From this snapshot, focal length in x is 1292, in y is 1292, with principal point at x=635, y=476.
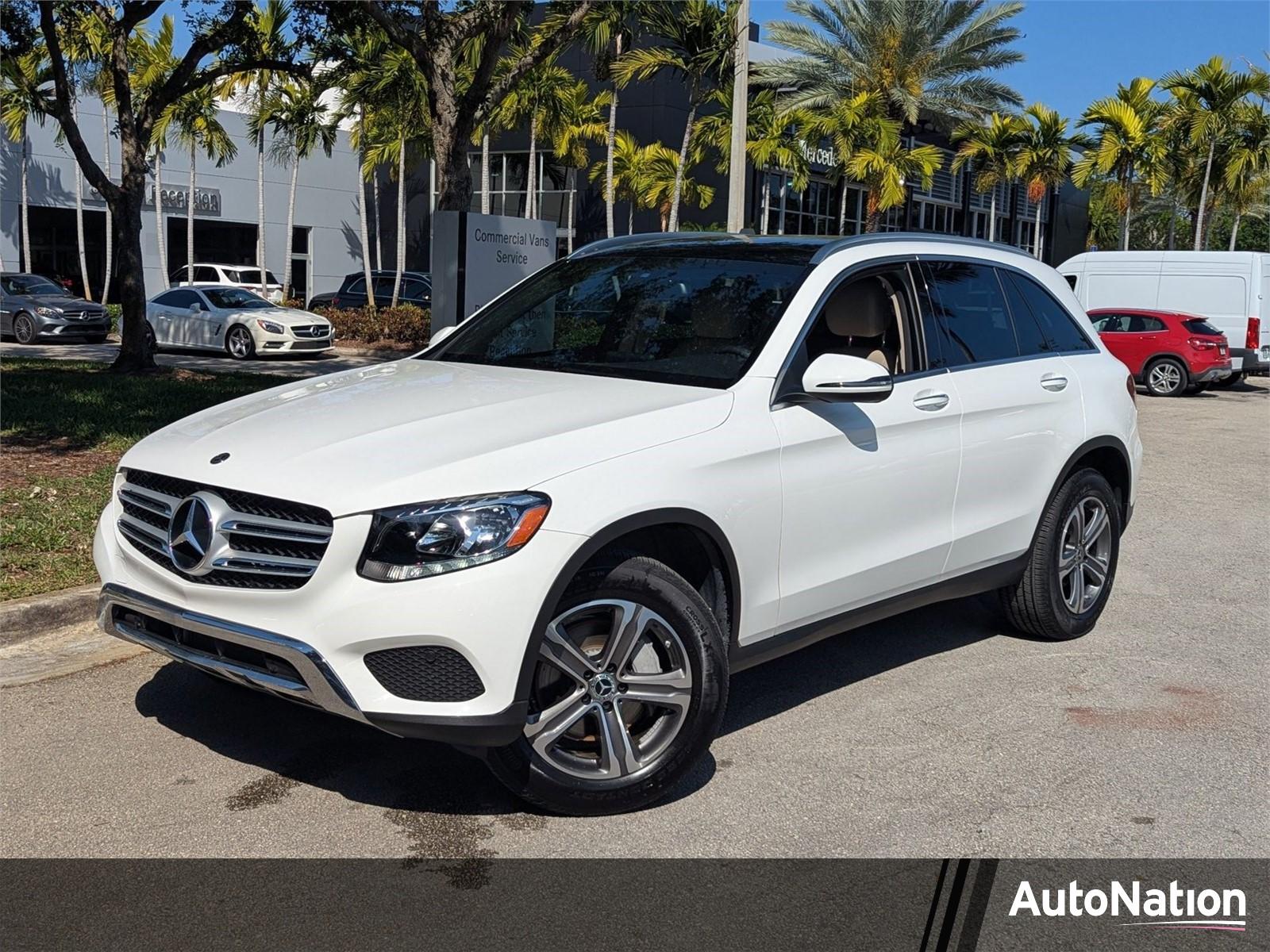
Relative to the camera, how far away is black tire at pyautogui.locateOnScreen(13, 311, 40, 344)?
2545 cm

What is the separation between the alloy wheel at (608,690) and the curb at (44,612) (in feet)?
8.75

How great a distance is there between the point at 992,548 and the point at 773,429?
166 cm

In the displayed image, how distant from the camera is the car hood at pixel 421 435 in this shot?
12.3 feet

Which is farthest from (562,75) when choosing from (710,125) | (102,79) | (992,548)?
(992,548)

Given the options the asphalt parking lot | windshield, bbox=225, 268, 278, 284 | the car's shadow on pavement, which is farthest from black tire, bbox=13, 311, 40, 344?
the car's shadow on pavement

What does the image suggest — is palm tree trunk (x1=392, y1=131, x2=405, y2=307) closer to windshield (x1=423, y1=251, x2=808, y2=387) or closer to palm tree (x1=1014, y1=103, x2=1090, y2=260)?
palm tree (x1=1014, y1=103, x2=1090, y2=260)

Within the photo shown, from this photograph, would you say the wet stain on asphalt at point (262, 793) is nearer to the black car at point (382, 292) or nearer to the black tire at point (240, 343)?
the black tire at point (240, 343)

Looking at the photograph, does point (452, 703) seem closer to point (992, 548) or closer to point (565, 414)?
point (565, 414)

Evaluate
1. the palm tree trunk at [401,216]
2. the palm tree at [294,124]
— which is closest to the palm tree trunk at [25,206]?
the palm tree at [294,124]

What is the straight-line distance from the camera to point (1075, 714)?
17.2ft

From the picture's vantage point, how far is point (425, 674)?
3674mm

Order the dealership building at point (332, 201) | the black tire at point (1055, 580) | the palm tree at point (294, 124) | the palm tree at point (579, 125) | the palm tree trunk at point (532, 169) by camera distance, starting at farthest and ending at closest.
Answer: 1. the dealership building at point (332, 201)
2. the palm tree trunk at point (532, 169)
3. the palm tree at point (579, 125)
4. the palm tree at point (294, 124)
5. the black tire at point (1055, 580)

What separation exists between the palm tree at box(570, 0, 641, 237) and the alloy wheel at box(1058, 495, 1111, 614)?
59.0 ft

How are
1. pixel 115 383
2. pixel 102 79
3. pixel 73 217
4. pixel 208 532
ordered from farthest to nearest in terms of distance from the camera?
pixel 73 217 < pixel 102 79 < pixel 115 383 < pixel 208 532
